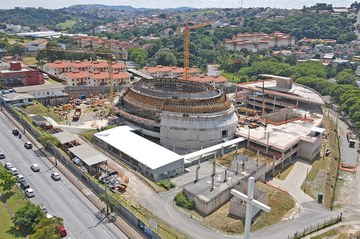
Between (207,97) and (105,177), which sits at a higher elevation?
(207,97)

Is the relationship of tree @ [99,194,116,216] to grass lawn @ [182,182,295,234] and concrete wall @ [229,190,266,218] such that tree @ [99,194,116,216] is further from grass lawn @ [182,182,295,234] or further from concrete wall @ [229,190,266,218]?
concrete wall @ [229,190,266,218]

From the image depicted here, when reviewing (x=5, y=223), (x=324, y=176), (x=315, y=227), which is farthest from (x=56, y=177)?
(x=324, y=176)

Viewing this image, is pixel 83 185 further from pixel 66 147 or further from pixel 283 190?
pixel 283 190

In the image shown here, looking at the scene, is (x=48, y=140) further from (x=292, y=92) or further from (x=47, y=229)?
(x=292, y=92)

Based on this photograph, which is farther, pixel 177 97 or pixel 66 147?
pixel 177 97

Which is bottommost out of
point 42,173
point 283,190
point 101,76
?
point 283,190

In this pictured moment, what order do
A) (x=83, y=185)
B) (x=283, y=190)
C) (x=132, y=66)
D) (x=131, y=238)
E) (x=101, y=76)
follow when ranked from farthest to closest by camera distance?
(x=132, y=66), (x=101, y=76), (x=283, y=190), (x=83, y=185), (x=131, y=238)

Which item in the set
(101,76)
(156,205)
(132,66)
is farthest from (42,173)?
(132,66)

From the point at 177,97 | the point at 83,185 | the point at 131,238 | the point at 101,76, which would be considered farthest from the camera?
the point at 101,76
